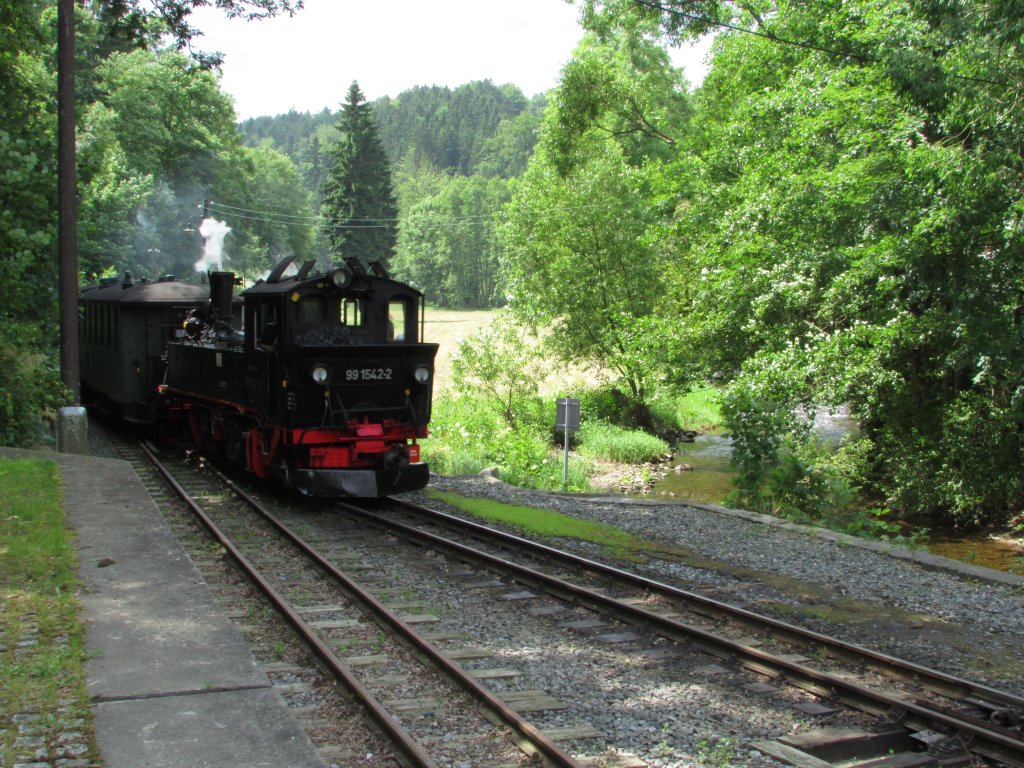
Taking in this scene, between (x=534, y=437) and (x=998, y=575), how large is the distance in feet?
53.1

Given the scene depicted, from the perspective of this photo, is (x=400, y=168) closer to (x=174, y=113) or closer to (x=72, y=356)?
(x=174, y=113)

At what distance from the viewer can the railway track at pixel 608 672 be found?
16.8 ft

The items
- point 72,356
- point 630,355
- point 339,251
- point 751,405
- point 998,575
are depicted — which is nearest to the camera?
point 998,575

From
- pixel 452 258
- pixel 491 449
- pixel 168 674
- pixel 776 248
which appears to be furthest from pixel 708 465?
pixel 452 258

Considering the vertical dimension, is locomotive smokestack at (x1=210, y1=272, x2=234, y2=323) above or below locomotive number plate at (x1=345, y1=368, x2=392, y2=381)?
above

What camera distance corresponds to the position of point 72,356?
555 inches

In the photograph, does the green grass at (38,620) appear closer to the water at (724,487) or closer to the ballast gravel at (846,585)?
the ballast gravel at (846,585)

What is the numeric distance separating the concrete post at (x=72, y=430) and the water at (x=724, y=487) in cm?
997

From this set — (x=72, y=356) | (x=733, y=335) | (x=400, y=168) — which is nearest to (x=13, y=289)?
(x=72, y=356)

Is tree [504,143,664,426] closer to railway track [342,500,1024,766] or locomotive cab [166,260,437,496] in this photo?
locomotive cab [166,260,437,496]

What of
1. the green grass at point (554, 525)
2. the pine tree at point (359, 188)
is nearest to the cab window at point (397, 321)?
the green grass at point (554, 525)

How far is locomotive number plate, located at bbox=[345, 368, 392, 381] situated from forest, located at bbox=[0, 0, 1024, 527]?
543cm

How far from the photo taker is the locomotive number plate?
12.0 meters

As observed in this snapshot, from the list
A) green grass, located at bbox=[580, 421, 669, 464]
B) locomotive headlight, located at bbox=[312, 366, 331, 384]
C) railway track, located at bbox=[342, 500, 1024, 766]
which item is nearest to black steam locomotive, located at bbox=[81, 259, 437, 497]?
locomotive headlight, located at bbox=[312, 366, 331, 384]
